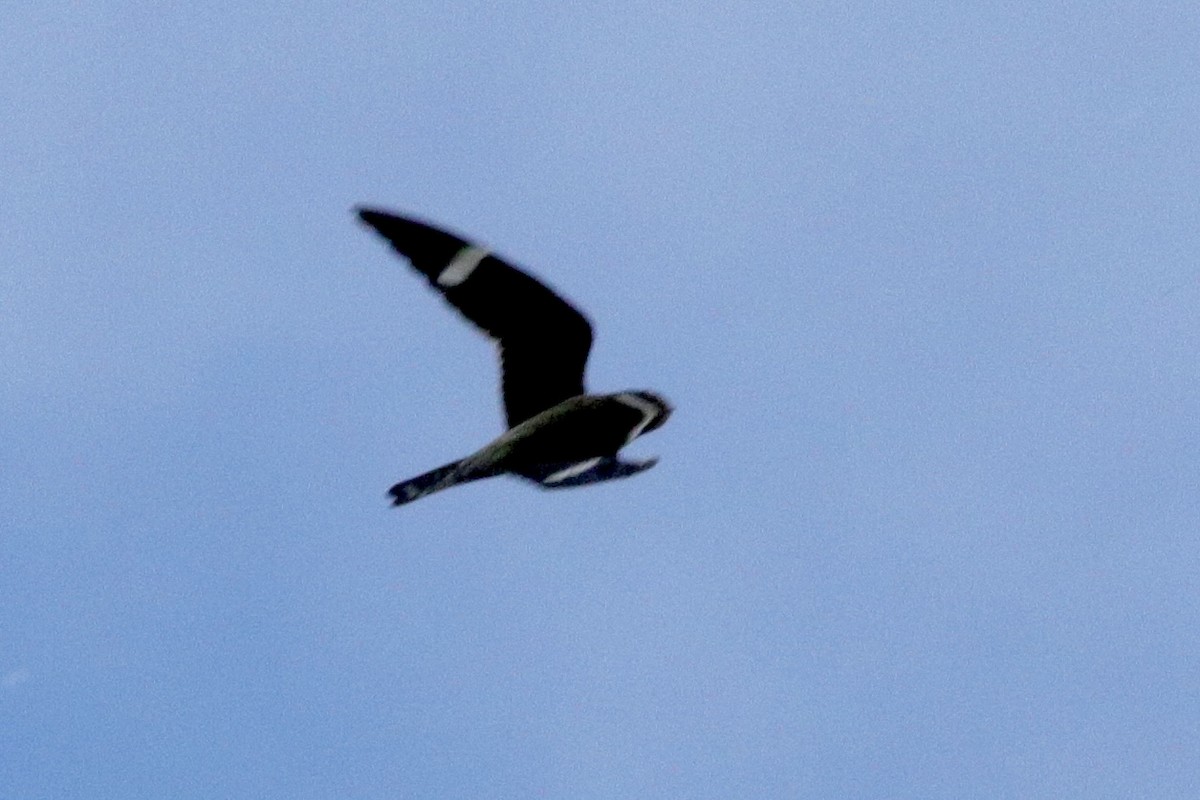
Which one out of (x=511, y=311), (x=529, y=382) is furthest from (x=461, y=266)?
(x=529, y=382)

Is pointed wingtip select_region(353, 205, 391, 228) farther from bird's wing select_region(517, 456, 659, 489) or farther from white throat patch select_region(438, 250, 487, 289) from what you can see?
bird's wing select_region(517, 456, 659, 489)

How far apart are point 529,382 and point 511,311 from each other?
481 mm

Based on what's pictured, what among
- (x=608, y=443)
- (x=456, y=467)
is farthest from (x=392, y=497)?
(x=608, y=443)

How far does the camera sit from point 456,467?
6.80 meters

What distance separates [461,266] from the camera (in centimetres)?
733

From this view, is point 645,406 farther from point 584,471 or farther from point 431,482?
point 431,482

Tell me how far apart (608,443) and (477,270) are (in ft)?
4.49

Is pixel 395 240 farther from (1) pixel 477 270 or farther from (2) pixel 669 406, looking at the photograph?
(2) pixel 669 406

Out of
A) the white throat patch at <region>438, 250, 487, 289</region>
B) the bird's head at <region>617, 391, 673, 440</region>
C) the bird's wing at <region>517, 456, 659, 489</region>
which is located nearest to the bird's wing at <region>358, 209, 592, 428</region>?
the white throat patch at <region>438, 250, 487, 289</region>

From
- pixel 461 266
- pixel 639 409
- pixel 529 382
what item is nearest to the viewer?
pixel 639 409

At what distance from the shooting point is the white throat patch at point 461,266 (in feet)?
23.9

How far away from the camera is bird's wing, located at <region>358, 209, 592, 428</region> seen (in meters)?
7.29

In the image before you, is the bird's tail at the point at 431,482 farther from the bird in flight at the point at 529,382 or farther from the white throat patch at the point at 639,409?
the white throat patch at the point at 639,409

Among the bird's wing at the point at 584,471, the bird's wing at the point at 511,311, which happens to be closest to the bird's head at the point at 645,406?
the bird's wing at the point at 584,471
